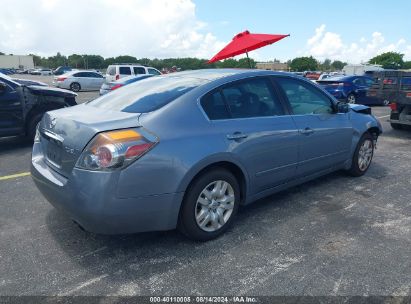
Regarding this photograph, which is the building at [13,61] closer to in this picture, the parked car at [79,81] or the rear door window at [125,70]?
the parked car at [79,81]

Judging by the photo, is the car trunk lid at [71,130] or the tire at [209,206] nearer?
the car trunk lid at [71,130]

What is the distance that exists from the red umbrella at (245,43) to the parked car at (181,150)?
370cm

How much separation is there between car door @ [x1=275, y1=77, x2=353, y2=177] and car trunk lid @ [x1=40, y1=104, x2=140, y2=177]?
6.08 ft

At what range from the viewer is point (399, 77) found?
7.89 meters

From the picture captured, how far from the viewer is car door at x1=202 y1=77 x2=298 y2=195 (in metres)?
3.25

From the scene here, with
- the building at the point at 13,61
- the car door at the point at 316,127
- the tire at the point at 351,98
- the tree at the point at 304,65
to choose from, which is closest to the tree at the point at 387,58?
the tree at the point at 304,65

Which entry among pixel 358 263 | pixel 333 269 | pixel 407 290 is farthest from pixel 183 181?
pixel 407 290

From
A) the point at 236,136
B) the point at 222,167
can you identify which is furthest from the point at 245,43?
the point at 222,167

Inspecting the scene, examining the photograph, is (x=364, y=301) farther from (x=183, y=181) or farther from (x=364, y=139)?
(x=364, y=139)

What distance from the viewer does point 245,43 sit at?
766 cm

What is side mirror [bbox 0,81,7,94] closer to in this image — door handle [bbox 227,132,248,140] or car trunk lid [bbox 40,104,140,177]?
car trunk lid [bbox 40,104,140,177]

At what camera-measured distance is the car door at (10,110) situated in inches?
259

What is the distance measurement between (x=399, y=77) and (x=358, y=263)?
634 cm

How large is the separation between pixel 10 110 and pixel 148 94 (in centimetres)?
450
